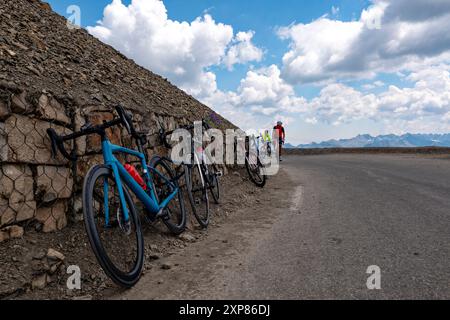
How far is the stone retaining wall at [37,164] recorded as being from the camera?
3.34m

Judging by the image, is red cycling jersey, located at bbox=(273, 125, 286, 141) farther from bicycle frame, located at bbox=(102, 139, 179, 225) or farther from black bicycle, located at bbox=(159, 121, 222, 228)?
bicycle frame, located at bbox=(102, 139, 179, 225)

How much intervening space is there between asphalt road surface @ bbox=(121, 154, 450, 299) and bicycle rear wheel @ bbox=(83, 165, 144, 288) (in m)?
0.26

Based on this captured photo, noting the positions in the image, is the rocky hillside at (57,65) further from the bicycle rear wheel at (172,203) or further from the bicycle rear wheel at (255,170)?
the bicycle rear wheel at (255,170)

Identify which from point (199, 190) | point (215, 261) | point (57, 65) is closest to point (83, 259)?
point (215, 261)

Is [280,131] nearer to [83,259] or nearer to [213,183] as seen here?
[213,183]

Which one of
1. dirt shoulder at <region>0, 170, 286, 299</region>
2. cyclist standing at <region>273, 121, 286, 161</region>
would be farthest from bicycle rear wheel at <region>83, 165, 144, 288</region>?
cyclist standing at <region>273, 121, 286, 161</region>

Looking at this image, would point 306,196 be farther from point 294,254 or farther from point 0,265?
point 0,265

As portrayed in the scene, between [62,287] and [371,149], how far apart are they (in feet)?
107

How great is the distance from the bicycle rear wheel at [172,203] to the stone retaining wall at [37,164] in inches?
40.1

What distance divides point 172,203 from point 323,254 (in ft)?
8.97

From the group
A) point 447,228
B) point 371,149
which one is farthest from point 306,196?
point 371,149

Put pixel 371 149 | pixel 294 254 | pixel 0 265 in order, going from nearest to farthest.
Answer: pixel 0 265 < pixel 294 254 < pixel 371 149

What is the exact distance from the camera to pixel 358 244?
14.4 ft
